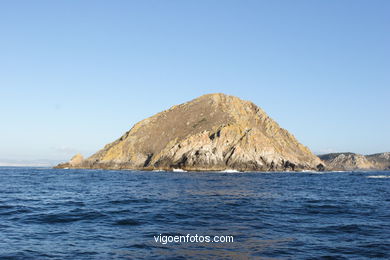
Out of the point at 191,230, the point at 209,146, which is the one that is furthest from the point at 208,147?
the point at 191,230

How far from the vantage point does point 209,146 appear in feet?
499

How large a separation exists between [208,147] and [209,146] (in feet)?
3.56

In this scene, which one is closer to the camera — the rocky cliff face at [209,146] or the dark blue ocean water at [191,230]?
the dark blue ocean water at [191,230]

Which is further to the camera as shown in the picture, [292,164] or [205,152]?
[292,164]

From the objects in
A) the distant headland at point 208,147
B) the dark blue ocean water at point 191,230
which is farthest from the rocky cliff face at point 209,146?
the dark blue ocean water at point 191,230

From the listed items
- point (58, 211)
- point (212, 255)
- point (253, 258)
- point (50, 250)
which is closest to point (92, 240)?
point (50, 250)

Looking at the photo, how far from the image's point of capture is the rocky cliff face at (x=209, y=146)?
148 metres

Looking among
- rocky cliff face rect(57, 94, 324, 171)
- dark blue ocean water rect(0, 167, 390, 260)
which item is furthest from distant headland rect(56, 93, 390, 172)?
dark blue ocean water rect(0, 167, 390, 260)

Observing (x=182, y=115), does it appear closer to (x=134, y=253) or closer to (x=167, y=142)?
(x=167, y=142)

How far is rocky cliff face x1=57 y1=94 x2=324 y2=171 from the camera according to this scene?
148 m

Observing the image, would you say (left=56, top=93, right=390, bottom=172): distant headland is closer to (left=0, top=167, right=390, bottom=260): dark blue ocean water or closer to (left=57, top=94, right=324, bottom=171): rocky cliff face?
(left=57, top=94, right=324, bottom=171): rocky cliff face

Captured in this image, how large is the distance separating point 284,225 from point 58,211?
1666 cm

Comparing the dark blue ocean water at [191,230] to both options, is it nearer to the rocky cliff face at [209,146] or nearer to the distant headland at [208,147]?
the rocky cliff face at [209,146]

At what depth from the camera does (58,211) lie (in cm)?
2538
